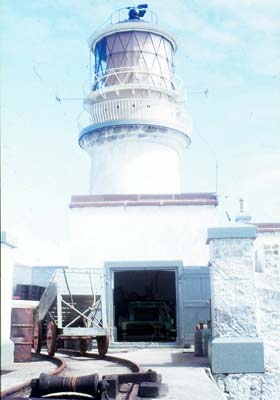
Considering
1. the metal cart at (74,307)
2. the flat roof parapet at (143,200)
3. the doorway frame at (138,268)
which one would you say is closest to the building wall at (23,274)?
the flat roof parapet at (143,200)

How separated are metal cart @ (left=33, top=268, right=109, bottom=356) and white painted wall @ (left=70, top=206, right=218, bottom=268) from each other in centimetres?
266

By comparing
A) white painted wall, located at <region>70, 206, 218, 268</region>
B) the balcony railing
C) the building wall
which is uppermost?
the balcony railing

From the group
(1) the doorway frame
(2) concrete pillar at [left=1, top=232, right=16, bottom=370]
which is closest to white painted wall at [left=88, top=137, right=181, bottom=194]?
(1) the doorway frame

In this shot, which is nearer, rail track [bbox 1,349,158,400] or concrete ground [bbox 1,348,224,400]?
rail track [bbox 1,349,158,400]

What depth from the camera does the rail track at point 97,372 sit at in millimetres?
5719

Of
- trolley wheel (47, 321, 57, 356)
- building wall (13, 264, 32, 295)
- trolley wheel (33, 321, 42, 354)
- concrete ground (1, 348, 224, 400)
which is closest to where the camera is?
concrete ground (1, 348, 224, 400)

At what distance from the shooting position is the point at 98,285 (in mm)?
11797

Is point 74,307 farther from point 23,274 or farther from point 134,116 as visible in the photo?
point 23,274

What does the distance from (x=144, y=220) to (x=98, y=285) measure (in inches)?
142

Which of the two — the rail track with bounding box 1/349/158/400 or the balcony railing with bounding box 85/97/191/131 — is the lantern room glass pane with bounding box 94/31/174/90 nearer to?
the balcony railing with bounding box 85/97/191/131

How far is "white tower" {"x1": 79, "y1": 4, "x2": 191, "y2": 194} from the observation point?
1855 cm

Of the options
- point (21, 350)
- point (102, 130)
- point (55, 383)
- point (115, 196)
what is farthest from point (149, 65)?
point (55, 383)

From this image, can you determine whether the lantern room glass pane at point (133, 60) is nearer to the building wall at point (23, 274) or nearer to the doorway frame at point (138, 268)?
the doorway frame at point (138, 268)

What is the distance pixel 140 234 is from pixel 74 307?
3818 mm
